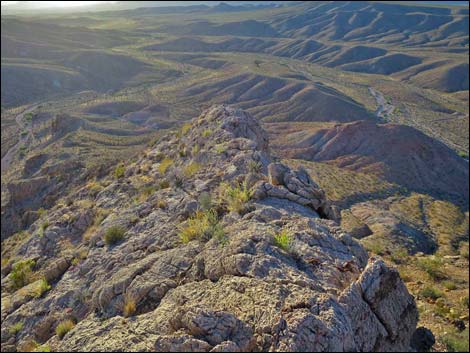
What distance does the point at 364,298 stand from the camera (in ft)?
22.5

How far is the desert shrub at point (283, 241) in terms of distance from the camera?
8219 millimetres

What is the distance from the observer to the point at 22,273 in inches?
567

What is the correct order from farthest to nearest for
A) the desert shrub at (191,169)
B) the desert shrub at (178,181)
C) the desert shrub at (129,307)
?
the desert shrub at (191,169)
the desert shrub at (178,181)
the desert shrub at (129,307)

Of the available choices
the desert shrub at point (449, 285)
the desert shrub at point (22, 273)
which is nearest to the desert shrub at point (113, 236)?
the desert shrub at point (22, 273)

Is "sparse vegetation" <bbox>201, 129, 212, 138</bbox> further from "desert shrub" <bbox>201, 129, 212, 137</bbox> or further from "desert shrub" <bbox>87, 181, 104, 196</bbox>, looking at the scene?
"desert shrub" <bbox>87, 181, 104, 196</bbox>

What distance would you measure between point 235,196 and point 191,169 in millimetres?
4273

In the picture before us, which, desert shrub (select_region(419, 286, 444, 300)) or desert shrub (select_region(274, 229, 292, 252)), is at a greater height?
desert shrub (select_region(274, 229, 292, 252))

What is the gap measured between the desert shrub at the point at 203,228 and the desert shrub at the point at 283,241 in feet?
4.40

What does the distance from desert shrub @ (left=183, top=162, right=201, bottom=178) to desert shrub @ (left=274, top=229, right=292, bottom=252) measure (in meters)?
6.35

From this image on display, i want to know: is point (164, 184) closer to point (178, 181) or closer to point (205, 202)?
point (178, 181)

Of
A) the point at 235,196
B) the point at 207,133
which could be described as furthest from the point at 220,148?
the point at 235,196

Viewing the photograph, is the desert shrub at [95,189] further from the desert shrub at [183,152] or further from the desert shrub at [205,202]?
the desert shrub at [205,202]

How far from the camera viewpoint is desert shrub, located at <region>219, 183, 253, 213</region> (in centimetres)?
1025

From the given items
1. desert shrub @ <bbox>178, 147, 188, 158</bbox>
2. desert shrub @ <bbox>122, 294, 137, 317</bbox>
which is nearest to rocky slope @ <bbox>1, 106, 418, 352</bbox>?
desert shrub @ <bbox>122, 294, 137, 317</bbox>
